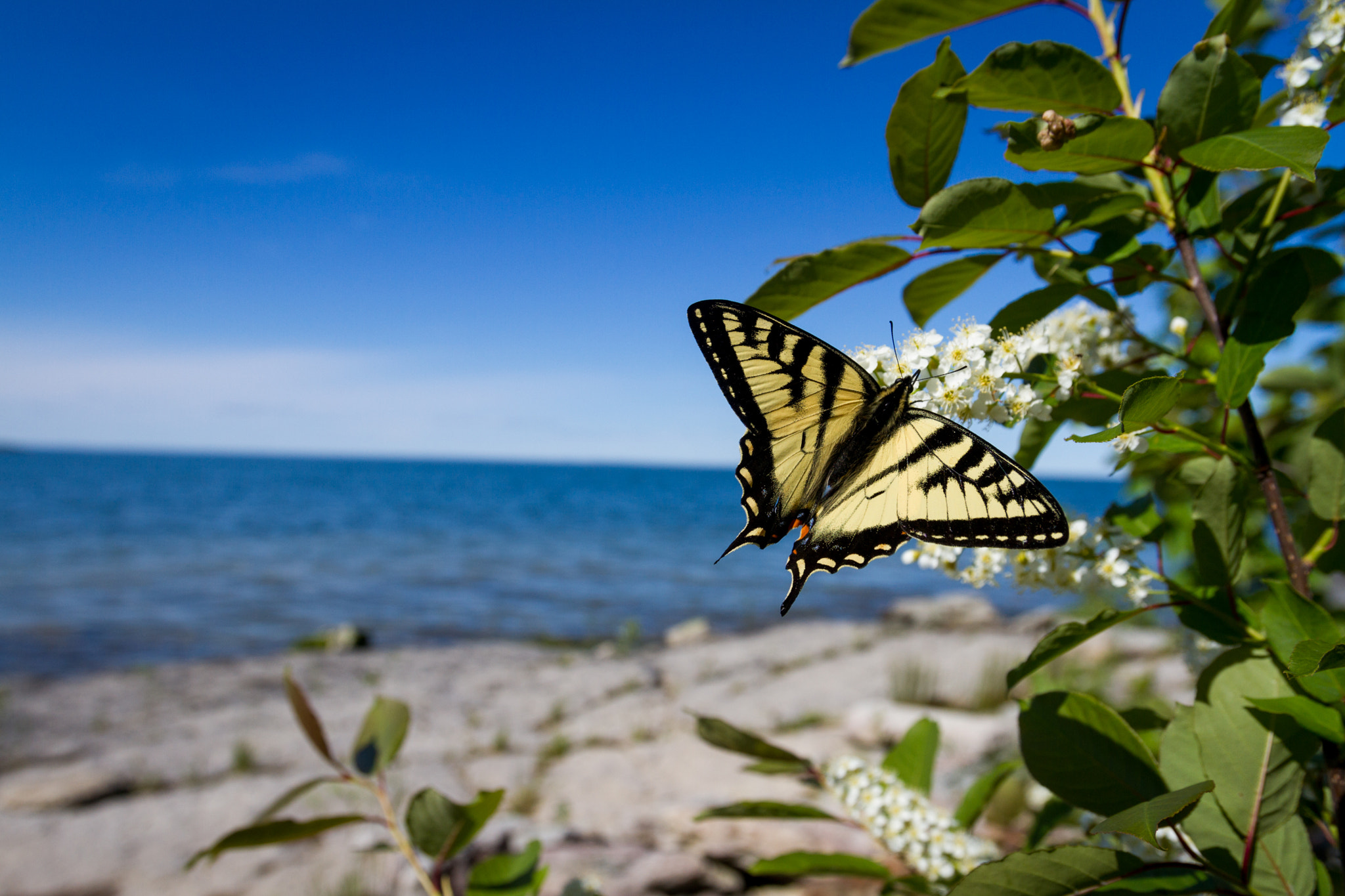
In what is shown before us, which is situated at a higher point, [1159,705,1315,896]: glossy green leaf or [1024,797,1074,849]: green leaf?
[1159,705,1315,896]: glossy green leaf

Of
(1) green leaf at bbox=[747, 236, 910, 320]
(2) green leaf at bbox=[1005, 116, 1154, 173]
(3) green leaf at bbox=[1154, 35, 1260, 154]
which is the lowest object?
(1) green leaf at bbox=[747, 236, 910, 320]

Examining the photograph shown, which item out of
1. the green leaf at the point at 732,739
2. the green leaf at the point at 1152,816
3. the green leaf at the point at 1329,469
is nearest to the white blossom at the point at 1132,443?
the green leaf at the point at 1329,469

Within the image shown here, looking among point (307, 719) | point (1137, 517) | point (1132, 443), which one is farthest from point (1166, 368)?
point (307, 719)

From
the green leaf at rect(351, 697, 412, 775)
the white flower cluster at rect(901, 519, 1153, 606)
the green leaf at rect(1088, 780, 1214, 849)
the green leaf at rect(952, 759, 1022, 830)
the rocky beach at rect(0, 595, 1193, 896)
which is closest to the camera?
the green leaf at rect(1088, 780, 1214, 849)

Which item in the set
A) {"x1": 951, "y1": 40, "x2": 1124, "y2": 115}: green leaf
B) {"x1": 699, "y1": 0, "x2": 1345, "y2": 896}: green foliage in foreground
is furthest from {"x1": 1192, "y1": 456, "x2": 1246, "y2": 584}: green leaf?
{"x1": 951, "y1": 40, "x2": 1124, "y2": 115}: green leaf

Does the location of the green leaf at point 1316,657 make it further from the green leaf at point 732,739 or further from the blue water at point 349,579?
the green leaf at point 732,739

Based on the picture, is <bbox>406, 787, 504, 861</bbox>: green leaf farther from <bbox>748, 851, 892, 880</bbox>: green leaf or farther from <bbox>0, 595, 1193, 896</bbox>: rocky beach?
<bbox>748, 851, 892, 880</bbox>: green leaf

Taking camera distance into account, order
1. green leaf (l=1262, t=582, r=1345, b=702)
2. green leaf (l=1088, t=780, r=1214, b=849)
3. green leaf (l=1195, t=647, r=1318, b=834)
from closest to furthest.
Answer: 1. green leaf (l=1088, t=780, r=1214, b=849)
2. green leaf (l=1262, t=582, r=1345, b=702)
3. green leaf (l=1195, t=647, r=1318, b=834)
